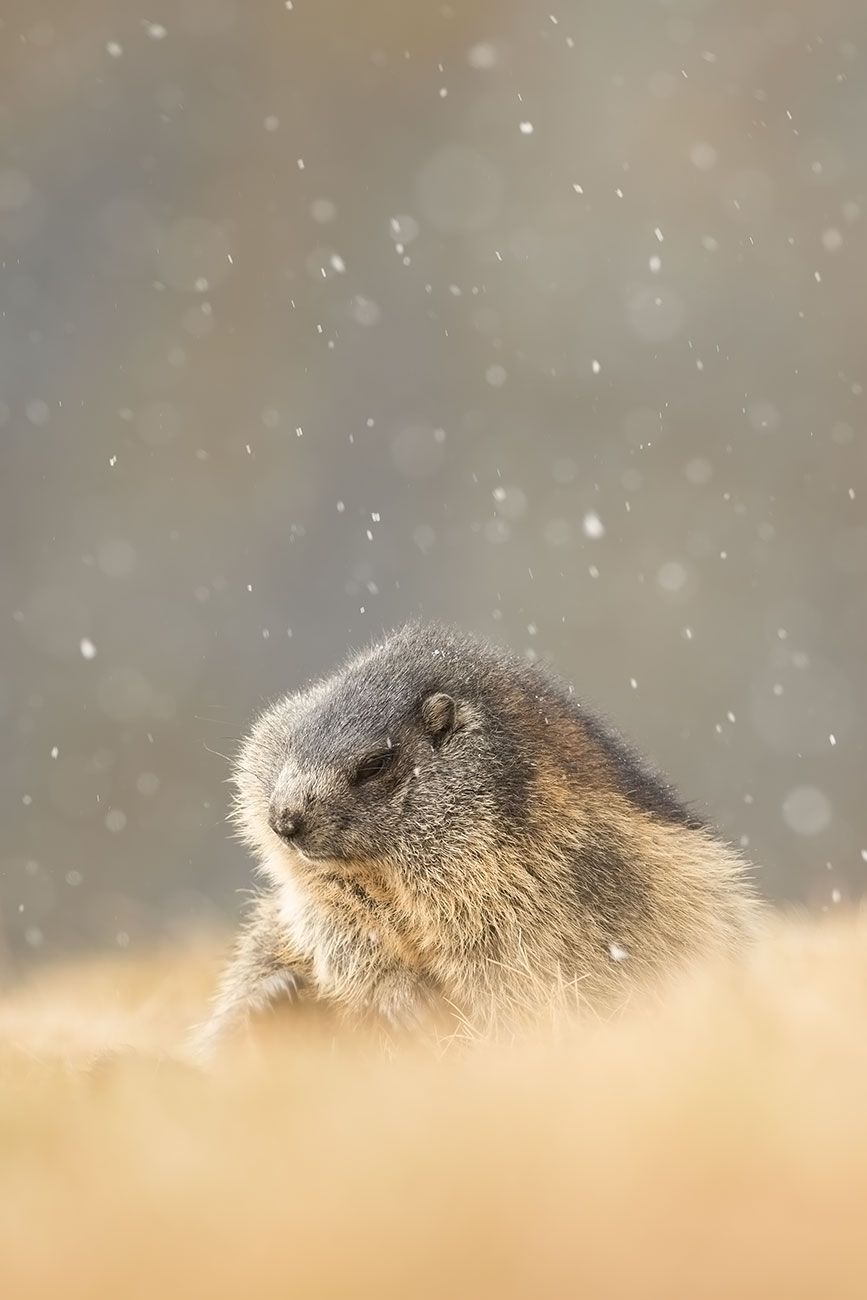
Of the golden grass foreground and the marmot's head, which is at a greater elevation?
the marmot's head

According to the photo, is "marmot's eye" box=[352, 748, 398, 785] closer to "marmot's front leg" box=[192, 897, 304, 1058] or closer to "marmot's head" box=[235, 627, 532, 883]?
"marmot's head" box=[235, 627, 532, 883]

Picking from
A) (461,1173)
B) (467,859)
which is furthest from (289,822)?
(461,1173)

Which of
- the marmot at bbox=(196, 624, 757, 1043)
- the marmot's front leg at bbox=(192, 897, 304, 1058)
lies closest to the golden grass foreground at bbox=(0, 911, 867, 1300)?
the marmot at bbox=(196, 624, 757, 1043)

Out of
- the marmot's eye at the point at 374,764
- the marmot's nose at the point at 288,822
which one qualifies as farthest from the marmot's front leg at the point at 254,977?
the marmot's eye at the point at 374,764

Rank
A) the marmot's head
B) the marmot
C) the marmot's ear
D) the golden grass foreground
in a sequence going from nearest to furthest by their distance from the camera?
the golden grass foreground < the marmot < the marmot's head < the marmot's ear

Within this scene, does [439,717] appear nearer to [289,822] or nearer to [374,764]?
[374,764]

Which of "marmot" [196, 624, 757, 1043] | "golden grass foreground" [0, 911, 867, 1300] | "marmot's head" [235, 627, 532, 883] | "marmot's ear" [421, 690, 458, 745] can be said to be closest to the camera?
"golden grass foreground" [0, 911, 867, 1300]

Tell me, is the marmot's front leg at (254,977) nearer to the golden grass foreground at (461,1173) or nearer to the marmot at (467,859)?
the marmot at (467,859)
